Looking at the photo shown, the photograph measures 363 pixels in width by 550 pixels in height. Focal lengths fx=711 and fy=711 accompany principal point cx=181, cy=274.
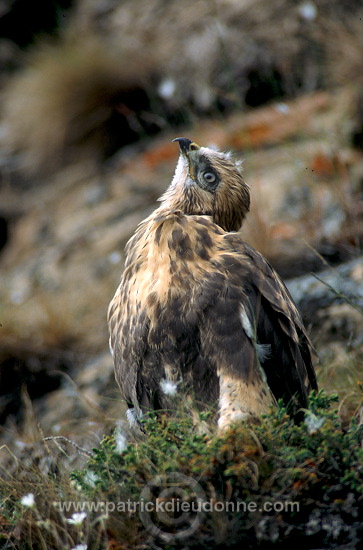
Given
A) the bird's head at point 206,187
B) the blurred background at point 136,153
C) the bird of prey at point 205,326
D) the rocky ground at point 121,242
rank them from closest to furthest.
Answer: the bird of prey at point 205,326 → the bird's head at point 206,187 → the rocky ground at point 121,242 → the blurred background at point 136,153

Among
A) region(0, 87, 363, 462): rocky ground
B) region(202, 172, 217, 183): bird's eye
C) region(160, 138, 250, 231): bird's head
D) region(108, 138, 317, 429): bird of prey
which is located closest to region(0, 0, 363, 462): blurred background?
region(0, 87, 363, 462): rocky ground

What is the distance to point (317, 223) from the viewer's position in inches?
243

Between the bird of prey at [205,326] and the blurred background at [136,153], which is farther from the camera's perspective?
the blurred background at [136,153]

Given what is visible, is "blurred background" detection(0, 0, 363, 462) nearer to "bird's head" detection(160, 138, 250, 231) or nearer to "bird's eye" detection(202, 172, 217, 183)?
"bird's head" detection(160, 138, 250, 231)

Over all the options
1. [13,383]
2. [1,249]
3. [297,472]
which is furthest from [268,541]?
[1,249]

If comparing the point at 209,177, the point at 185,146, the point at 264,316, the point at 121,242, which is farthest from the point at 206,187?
the point at 121,242

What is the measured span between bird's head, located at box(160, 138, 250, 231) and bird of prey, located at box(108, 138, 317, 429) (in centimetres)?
19

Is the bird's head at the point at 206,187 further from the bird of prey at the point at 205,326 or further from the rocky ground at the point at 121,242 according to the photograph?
the rocky ground at the point at 121,242

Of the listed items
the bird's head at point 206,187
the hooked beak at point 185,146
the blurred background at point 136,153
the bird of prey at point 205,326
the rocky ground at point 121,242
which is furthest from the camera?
the blurred background at point 136,153

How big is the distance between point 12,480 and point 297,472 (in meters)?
1.33

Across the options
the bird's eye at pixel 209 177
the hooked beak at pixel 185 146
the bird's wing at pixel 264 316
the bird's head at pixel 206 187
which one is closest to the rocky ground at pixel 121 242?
the bird's wing at pixel 264 316

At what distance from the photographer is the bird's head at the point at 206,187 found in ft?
13.0

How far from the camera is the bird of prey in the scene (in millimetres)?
3291

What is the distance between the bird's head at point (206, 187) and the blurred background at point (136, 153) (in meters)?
1.11
